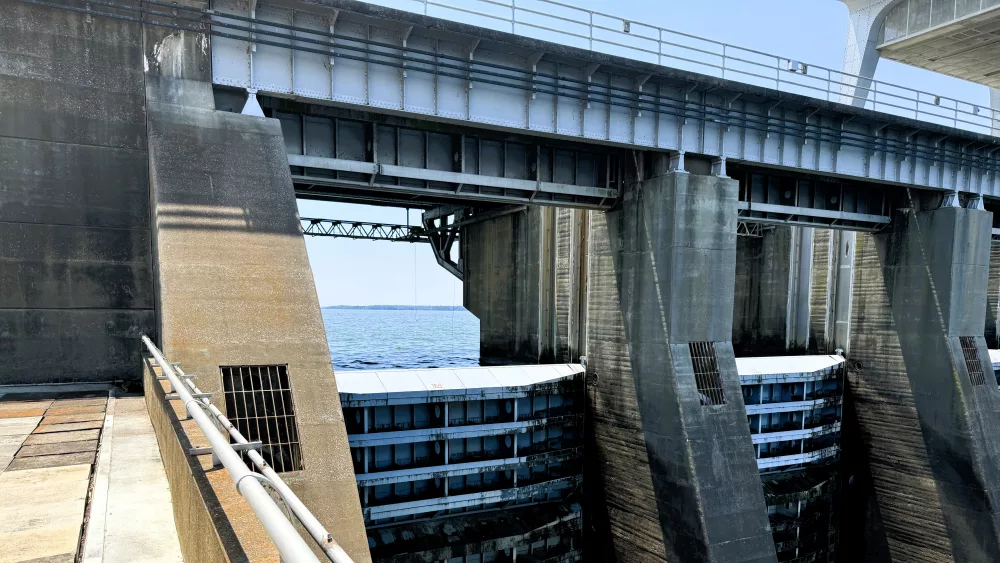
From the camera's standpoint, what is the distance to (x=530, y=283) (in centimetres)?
2570

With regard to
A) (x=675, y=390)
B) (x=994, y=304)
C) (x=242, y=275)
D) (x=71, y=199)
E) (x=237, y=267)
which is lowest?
(x=675, y=390)

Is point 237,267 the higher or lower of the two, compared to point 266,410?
higher

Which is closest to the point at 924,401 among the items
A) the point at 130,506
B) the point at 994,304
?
the point at 994,304

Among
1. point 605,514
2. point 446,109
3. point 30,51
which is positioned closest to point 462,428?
point 605,514

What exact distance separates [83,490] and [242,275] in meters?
4.21

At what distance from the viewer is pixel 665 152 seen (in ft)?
53.2

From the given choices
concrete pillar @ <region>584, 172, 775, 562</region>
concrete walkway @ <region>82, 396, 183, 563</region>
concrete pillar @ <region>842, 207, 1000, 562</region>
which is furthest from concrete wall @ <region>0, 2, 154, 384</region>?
concrete pillar @ <region>842, 207, 1000, 562</region>

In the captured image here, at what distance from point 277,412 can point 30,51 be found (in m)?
7.83

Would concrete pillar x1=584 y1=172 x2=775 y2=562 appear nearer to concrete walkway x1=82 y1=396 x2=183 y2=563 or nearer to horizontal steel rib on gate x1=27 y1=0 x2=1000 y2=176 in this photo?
horizontal steel rib on gate x1=27 y1=0 x2=1000 y2=176

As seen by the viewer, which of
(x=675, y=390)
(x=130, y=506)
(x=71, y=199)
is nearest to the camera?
(x=130, y=506)

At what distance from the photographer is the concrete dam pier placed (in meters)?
7.50

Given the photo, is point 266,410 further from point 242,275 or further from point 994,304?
point 994,304

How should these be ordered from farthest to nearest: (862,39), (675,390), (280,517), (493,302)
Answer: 1. (493,302)
2. (862,39)
3. (675,390)
4. (280,517)

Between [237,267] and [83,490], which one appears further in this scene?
[237,267]
